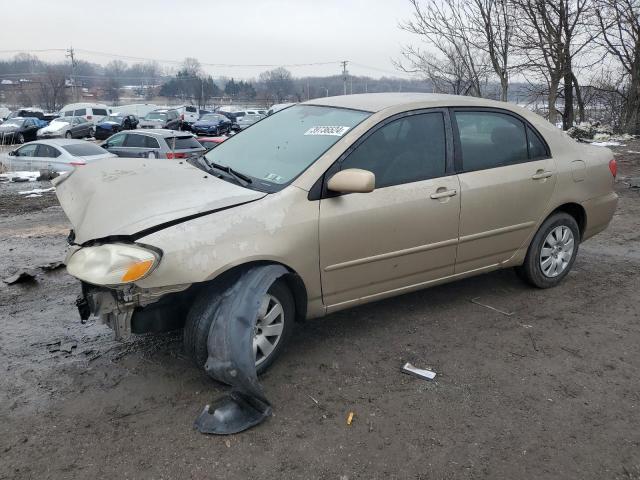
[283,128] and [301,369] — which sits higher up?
[283,128]

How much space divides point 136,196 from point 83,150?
1290 cm

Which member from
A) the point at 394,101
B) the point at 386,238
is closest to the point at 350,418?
the point at 386,238

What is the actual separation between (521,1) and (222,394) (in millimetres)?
18557

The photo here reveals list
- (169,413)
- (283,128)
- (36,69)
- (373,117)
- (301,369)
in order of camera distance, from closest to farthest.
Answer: (169,413) < (301,369) < (373,117) < (283,128) < (36,69)

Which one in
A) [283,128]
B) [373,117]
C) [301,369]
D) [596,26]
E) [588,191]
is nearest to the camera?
[301,369]

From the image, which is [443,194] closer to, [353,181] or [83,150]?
[353,181]

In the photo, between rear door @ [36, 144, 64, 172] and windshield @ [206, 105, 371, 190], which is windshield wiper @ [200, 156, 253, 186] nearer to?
windshield @ [206, 105, 371, 190]

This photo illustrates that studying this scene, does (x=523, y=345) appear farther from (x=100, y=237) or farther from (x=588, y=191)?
(x=100, y=237)

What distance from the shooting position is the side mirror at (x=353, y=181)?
126 inches

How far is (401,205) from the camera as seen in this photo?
3.64 metres

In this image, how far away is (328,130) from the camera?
3730 mm

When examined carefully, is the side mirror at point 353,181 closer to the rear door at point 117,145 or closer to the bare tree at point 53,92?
the rear door at point 117,145

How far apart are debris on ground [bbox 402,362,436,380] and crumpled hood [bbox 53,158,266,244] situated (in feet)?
4.59

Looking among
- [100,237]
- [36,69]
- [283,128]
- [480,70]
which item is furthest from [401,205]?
[36,69]
